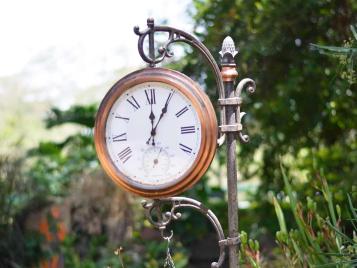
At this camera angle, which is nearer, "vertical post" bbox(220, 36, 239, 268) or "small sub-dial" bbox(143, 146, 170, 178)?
"small sub-dial" bbox(143, 146, 170, 178)

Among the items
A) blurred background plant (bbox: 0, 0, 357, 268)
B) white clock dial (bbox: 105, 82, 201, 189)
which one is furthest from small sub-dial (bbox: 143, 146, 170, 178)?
blurred background plant (bbox: 0, 0, 357, 268)

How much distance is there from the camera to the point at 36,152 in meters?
6.50

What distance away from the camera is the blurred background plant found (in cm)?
488

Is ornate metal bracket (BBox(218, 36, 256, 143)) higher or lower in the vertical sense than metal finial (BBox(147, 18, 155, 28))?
lower

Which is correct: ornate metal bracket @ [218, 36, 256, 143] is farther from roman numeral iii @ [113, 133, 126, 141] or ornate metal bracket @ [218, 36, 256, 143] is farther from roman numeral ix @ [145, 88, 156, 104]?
roman numeral iii @ [113, 133, 126, 141]

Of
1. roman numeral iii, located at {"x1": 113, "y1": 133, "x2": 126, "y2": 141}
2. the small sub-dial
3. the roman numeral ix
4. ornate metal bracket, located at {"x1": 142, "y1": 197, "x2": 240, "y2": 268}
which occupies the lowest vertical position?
ornate metal bracket, located at {"x1": 142, "y1": 197, "x2": 240, "y2": 268}

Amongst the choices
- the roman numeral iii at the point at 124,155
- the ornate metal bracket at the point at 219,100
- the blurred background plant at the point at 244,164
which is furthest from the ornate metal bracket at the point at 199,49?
the blurred background plant at the point at 244,164

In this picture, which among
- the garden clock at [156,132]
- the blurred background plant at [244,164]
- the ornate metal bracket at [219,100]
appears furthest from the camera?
the blurred background plant at [244,164]

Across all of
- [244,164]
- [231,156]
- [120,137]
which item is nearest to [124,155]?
[120,137]

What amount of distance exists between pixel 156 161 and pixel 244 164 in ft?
9.55

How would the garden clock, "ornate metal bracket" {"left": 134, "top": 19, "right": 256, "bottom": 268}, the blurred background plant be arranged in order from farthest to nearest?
1. the blurred background plant
2. "ornate metal bracket" {"left": 134, "top": 19, "right": 256, "bottom": 268}
3. the garden clock

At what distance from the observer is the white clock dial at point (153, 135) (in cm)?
280

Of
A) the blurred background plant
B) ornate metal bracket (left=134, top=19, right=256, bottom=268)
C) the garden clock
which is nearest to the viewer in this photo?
the garden clock

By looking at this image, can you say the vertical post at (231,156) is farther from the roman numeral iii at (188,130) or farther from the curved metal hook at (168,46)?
the roman numeral iii at (188,130)
